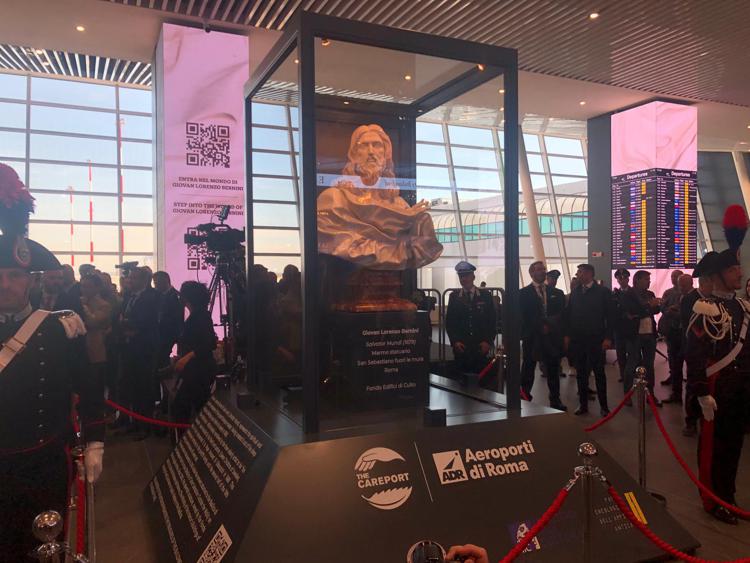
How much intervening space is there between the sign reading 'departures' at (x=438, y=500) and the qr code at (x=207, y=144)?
5.28 metres

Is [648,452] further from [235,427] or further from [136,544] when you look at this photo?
[136,544]

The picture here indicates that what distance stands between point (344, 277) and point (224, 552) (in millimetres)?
1627

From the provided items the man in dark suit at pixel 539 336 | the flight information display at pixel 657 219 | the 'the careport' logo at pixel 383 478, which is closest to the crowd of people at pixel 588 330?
the man in dark suit at pixel 539 336

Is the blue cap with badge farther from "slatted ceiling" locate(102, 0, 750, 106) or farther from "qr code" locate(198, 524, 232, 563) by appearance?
"slatted ceiling" locate(102, 0, 750, 106)

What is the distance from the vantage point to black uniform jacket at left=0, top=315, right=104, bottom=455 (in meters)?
2.17

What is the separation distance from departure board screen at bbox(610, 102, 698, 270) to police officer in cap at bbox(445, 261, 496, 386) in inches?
267

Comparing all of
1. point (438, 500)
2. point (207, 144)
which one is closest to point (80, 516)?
point (438, 500)

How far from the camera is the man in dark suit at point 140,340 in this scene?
5285 millimetres

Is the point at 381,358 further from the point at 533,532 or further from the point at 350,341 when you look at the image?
the point at 533,532

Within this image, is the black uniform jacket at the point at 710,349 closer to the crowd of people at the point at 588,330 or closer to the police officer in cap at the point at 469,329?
the police officer in cap at the point at 469,329

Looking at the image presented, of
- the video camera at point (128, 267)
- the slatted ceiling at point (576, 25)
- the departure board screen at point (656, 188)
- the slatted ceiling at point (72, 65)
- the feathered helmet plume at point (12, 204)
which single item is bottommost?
the video camera at point (128, 267)

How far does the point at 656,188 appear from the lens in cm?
1044

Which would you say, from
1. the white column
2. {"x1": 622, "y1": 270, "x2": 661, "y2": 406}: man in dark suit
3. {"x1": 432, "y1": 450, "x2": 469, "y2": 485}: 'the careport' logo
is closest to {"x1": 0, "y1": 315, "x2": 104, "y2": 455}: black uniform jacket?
{"x1": 432, "y1": 450, "x2": 469, "y2": 485}: 'the careport' logo

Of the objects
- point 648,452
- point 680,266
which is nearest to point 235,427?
point 648,452
